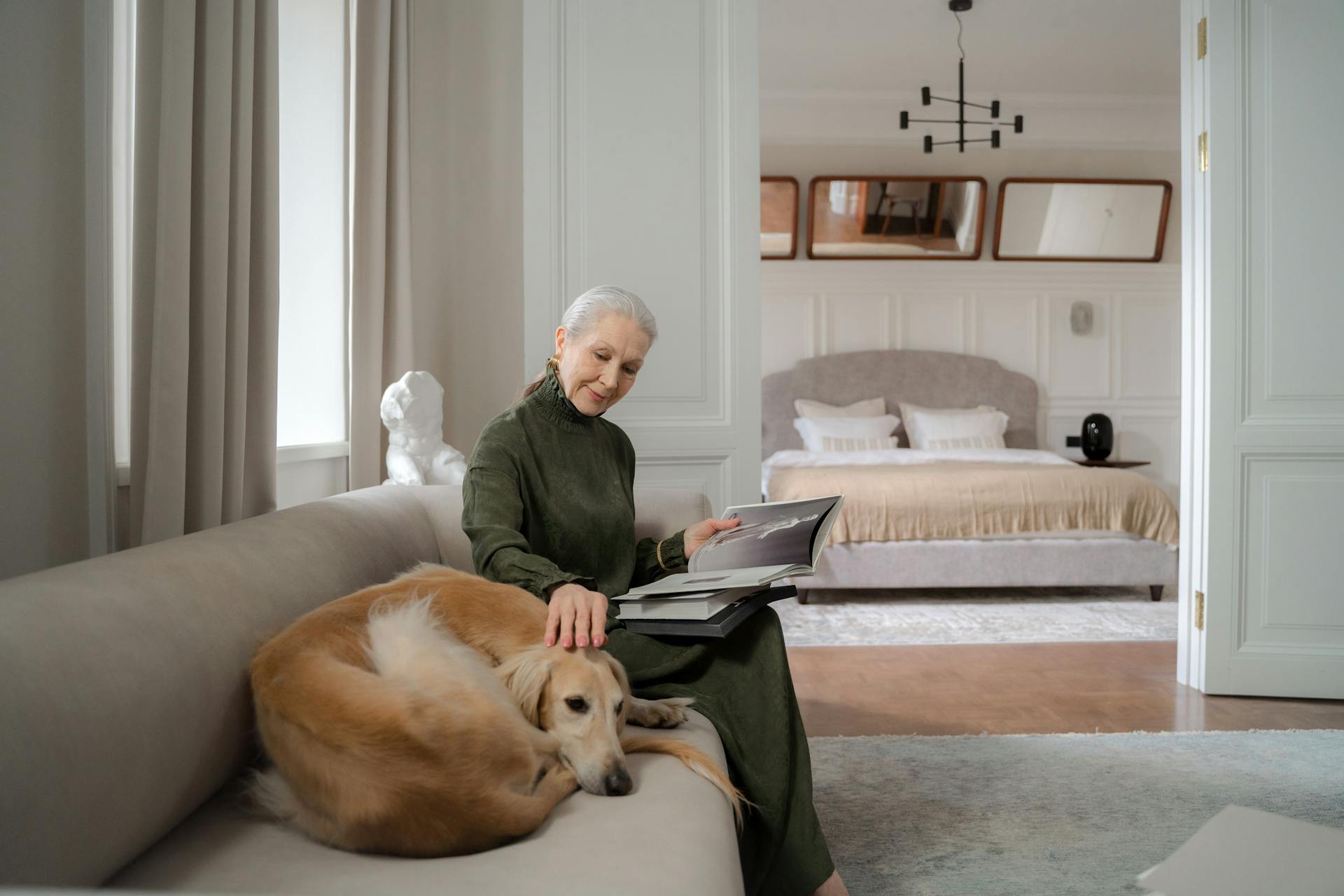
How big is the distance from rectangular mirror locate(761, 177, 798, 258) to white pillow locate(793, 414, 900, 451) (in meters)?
1.29

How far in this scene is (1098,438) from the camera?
637cm

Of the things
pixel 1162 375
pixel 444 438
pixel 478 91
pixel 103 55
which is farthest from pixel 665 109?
pixel 1162 375

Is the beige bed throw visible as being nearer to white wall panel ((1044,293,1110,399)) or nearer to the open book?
white wall panel ((1044,293,1110,399))

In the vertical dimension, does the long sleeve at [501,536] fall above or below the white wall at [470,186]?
below

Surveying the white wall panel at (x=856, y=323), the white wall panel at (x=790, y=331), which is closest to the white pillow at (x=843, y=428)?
the white wall panel at (x=790, y=331)

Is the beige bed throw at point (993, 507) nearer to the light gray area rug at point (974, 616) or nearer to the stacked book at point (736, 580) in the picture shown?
the light gray area rug at point (974, 616)

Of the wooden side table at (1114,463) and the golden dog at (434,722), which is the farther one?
the wooden side table at (1114,463)

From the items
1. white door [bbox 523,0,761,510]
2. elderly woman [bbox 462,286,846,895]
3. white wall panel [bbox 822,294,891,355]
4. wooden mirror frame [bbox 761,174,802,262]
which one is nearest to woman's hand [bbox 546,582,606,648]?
elderly woman [bbox 462,286,846,895]

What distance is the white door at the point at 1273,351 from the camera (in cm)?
289

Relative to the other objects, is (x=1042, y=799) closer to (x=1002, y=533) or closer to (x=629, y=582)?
(x=629, y=582)

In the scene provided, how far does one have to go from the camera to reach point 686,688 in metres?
1.46

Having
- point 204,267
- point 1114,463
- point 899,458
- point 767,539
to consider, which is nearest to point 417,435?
point 204,267

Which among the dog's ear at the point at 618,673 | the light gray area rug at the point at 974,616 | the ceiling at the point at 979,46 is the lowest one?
the light gray area rug at the point at 974,616

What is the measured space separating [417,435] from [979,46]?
15.8 ft
